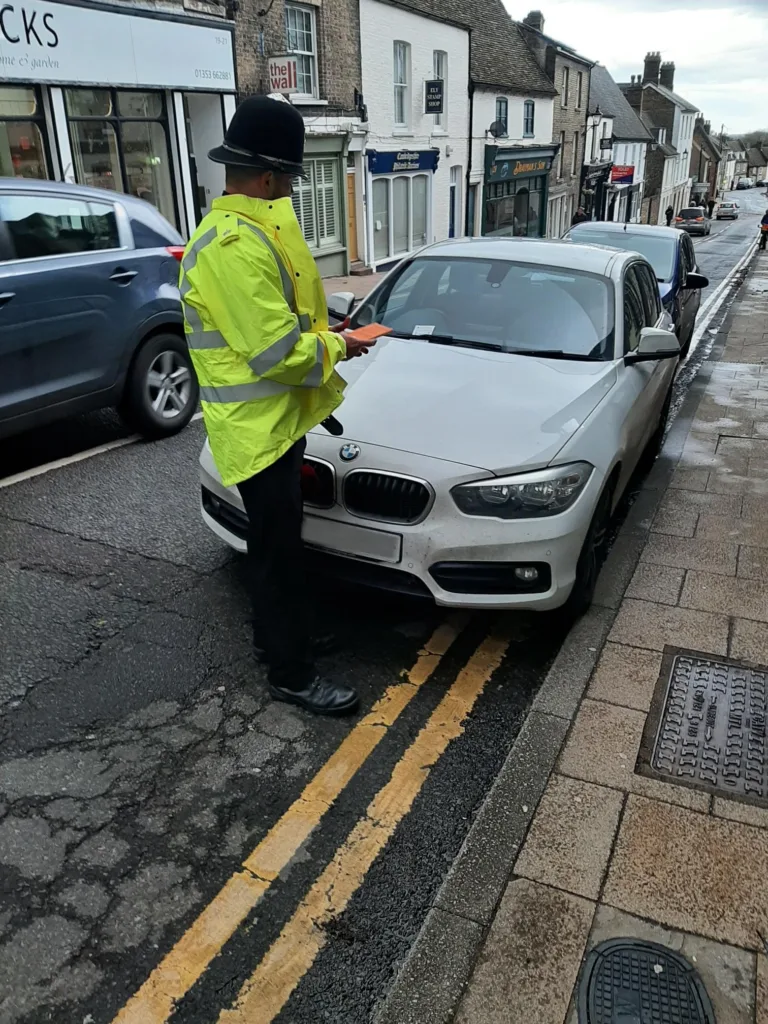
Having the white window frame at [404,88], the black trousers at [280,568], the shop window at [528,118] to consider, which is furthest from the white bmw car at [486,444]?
the shop window at [528,118]

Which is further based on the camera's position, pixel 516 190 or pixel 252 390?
pixel 516 190

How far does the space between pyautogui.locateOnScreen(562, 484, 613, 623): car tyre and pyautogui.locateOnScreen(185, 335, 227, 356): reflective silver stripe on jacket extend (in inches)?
75.2

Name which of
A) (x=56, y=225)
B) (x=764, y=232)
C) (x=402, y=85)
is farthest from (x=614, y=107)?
(x=56, y=225)

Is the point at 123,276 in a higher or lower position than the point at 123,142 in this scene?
lower

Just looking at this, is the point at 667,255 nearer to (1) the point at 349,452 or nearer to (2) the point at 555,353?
(2) the point at 555,353

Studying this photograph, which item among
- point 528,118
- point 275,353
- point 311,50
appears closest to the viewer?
point 275,353

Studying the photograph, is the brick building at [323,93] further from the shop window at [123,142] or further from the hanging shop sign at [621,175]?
the hanging shop sign at [621,175]

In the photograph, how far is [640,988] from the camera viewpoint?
223 centimetres

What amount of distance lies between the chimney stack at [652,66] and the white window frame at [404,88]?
59.9 meters

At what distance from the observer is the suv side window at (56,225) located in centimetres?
539

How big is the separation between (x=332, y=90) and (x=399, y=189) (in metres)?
4.74

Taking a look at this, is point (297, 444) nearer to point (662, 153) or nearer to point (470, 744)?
point (470, 744)

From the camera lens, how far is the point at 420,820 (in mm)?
2875

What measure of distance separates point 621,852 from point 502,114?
1231 inches
